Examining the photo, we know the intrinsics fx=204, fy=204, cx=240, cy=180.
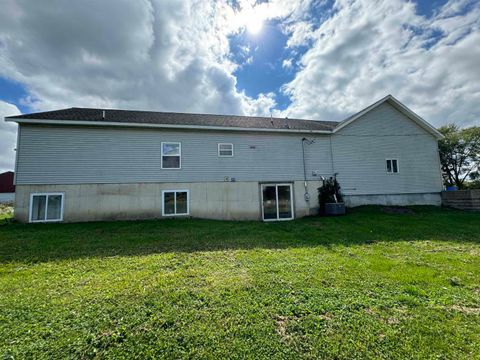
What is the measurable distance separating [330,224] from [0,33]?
53.8 ft

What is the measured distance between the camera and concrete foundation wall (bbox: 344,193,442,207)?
13.1 m

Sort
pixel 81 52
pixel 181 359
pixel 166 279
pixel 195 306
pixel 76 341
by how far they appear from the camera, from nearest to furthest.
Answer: pixel 181 359 < pixel 76 341 < pixel 195 306 < pixel 166 279 < pixel 81 52

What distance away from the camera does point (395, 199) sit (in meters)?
13.7

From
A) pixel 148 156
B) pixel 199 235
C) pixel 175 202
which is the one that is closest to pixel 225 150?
pixel 175 202

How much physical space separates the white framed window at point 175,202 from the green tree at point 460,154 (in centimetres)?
2881

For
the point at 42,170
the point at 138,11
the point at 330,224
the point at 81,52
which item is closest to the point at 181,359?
the point at 330,224

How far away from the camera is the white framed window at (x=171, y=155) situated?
11008 millimetres

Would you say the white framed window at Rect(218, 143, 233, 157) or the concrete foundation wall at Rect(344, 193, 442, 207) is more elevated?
the white framed window at Rect(218, 143, 233, 157)

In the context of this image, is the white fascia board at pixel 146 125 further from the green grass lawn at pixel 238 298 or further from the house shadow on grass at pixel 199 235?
the green grass lawn at pixel 238 298

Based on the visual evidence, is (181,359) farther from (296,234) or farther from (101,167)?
(101,167)

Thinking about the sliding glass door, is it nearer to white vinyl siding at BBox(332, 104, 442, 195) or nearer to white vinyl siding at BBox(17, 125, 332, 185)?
white vinyl siding at BBox(17, 125, 332, 185)

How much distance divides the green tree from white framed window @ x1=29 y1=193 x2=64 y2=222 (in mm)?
34442

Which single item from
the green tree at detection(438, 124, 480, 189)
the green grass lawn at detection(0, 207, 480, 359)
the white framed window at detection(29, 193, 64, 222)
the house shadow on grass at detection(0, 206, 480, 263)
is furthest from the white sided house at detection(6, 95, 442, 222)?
the green tree at detection(438, 124, 480, 189)

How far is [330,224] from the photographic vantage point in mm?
9773
